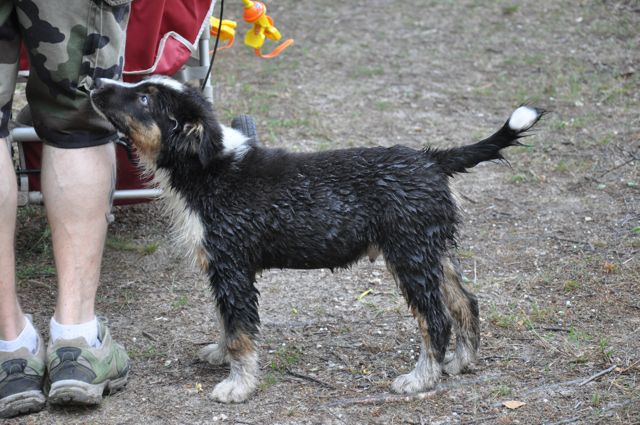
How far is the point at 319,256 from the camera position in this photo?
3.69 meters

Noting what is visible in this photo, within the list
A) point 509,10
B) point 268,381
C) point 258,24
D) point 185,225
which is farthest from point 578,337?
point 509,10

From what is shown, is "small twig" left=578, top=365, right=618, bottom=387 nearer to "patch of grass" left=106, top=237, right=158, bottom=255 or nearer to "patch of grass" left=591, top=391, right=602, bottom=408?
"patch of grass" left=591, top=391, right=602, bottom=408

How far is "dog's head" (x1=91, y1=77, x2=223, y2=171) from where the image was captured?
3551 millimetres

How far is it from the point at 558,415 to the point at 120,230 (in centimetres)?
296

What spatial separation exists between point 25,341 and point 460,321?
1801 millimetres

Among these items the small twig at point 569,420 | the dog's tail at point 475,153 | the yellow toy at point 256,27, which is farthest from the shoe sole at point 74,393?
the yellow toy at point 256,27

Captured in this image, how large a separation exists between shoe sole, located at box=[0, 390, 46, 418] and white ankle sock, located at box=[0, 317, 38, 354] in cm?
20

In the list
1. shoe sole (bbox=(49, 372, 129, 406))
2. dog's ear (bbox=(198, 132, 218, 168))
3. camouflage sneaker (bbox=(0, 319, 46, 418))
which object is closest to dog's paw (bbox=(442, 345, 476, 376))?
dog's ear (bbox=(198, 132, 218, 168))

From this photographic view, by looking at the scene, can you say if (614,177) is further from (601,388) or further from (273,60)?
(273,60)

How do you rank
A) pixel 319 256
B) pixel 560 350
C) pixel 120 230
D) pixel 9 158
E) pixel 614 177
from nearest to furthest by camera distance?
pixel 9 158 < pixel 319 256 < pixel 560 350 < pixel 120 230 < pixel 614 177

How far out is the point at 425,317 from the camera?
3.63 m

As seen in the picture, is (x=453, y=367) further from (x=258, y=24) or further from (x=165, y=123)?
(x=258, y=24)

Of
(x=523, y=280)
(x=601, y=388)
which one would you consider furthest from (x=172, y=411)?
(x=523, y=280)

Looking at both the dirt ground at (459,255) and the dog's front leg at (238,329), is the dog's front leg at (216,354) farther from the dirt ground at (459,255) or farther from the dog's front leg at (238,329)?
the dog's front leg at (238,329)
